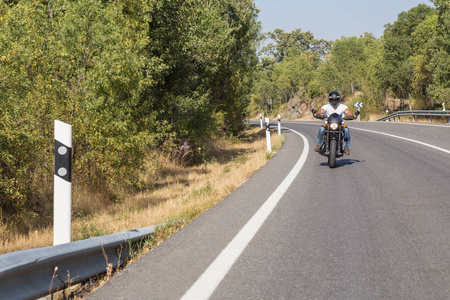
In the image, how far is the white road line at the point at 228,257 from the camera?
3458 mm

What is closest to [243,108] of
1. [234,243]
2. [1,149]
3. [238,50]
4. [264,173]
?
[238,50]

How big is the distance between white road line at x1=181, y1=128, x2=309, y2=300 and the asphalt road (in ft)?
0.09

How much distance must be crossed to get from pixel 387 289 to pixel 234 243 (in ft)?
6.04

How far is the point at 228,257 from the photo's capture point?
14.2 ft

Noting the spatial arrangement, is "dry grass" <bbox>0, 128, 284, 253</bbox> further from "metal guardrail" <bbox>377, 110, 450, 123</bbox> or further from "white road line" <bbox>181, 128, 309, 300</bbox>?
"metal guardrail" <bbox>377, 110, 450, 123</bbox>

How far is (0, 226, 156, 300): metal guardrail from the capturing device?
2793 millimetres

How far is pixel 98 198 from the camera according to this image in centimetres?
1006

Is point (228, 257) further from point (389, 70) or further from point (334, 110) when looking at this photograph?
point (389, 70)

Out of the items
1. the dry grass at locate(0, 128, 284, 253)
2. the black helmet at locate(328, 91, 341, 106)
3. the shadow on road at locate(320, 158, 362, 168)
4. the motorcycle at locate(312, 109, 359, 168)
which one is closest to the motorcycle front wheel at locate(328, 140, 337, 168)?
the motorcycle at locate(312, 109, 359, 168)

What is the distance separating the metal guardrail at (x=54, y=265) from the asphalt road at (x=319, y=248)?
232mm

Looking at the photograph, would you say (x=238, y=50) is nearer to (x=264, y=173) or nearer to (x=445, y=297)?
(x=264, y=173)

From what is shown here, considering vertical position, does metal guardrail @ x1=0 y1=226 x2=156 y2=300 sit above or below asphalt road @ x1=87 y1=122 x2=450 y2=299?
above

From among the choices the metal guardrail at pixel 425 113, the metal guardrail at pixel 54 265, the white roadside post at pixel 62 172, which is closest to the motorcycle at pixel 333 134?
the metal guardrail at pixel 54 265

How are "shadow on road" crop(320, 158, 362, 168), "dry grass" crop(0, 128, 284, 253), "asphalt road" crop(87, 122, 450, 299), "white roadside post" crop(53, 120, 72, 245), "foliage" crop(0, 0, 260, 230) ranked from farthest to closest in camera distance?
"shadow on road" crop(320, 158, 362, 168) → "foliage" crop(0, 0, 260, 230) → "dry grass" crop(0, 128, 284, 253) → "white roadside post" crop(53, 120, 72, 245) → "asphalt road" crop(87, 122, 450, 299)
